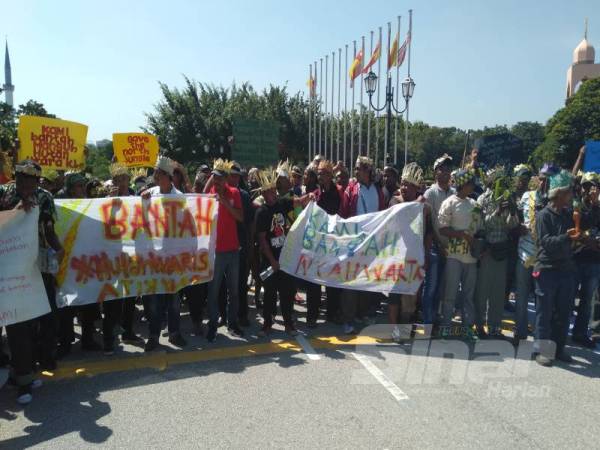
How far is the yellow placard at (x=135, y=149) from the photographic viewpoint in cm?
1190

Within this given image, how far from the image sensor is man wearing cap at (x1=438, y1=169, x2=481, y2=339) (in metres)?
5.82

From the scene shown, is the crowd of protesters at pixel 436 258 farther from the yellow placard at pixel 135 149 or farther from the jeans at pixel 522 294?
the yellow placard at pixel 135 149

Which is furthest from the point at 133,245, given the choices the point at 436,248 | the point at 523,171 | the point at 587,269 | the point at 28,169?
the point at 587,269

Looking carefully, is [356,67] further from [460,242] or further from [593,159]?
[460,242]

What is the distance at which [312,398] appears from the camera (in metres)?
4.28

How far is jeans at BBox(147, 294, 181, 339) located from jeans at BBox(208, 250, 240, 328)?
1.31 feet

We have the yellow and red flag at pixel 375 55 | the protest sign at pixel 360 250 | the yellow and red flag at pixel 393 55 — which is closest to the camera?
the protest sign at pixel 360 250

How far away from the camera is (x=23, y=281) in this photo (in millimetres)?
4422

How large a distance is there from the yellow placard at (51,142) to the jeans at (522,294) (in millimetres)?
7817

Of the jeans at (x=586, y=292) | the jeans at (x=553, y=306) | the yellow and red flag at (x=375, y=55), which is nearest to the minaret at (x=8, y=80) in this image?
the yellow and red flag at (x=375, y=55)

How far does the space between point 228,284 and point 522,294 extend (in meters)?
3.55

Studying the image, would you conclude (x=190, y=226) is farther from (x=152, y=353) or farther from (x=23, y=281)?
(x=23, y=281)

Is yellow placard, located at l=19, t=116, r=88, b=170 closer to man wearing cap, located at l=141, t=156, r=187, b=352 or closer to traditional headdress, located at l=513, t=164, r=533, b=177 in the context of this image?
man wearing cap, located at l=141, t=156, r=187, b=352

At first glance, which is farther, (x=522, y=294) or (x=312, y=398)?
(x=522, y=294)
